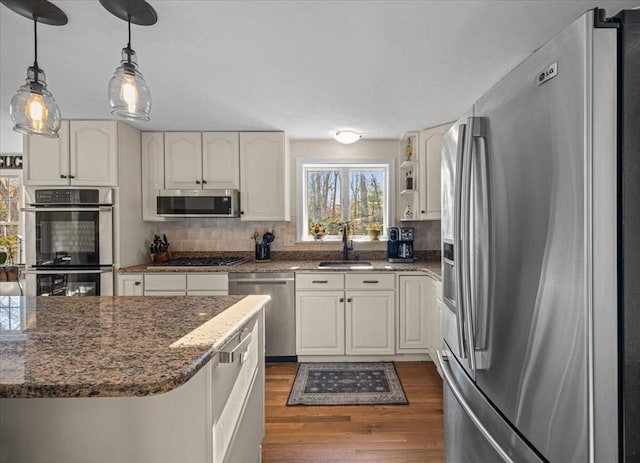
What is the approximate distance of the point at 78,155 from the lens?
121 inches

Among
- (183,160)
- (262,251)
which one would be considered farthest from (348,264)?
(183,160)

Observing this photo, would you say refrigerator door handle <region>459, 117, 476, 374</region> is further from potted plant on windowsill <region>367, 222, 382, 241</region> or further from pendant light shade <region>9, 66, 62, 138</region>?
potted plant on windowsill <region>367, 222, 382, 241</region>

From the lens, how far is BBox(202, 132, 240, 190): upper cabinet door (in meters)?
3.46

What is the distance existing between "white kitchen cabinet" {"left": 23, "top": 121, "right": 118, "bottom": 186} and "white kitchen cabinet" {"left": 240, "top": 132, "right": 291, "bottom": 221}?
1128mm

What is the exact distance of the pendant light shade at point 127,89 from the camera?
52.1 inches

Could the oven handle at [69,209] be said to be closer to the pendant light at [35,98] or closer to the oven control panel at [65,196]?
the oven control panel at [65,196]

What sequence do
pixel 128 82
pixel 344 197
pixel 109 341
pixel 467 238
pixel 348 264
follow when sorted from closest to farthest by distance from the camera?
1. pixel 109 341
2. pixel 467 238
3. pixel 128 82
4. pixel 348 264
5. pixel 344 197

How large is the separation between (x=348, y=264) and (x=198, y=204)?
1573 mm

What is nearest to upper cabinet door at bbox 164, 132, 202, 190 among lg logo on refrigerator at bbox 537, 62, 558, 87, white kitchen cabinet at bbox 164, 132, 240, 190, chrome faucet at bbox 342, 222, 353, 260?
white kitchen cabinet at bbox 164, 132, 240, 190

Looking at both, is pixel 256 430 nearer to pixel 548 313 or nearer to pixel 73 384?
pixel 73 384

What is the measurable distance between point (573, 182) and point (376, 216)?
3150 millimetres

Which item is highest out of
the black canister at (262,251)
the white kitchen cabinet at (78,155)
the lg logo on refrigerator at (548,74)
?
the white kitchen cabinet at (78,155)

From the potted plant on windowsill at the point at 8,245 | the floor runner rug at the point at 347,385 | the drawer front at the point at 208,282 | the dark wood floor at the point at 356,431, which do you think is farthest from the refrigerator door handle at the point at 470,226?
the potted plant on windowsill at the point at 8,245

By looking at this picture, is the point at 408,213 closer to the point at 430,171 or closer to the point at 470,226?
the point at 430,171
